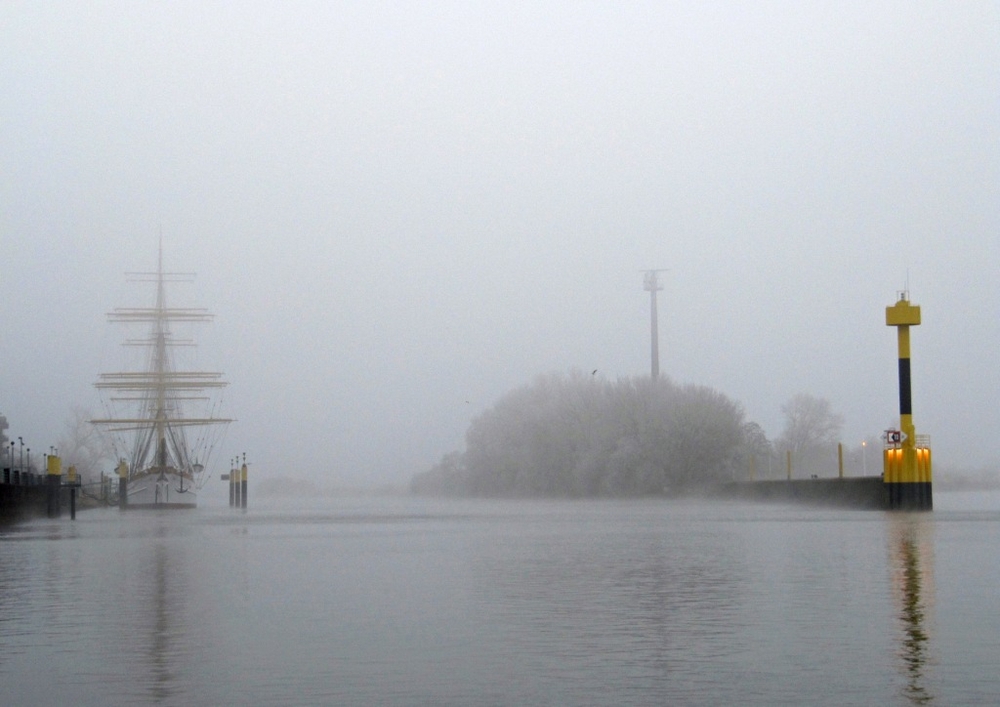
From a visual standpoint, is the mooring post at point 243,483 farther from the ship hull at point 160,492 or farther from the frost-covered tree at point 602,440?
the frost-covered tree at point 602,440

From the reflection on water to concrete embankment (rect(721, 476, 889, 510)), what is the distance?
22945mm

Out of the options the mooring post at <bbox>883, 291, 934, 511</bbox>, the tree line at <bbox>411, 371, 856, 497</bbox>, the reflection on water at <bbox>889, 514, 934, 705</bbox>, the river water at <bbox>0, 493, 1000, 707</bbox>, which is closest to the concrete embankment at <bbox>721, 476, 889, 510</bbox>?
the mooring post at <bbox>883, 291, 934, 511</bbox>

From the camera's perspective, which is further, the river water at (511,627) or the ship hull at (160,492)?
the ship hull at (160,492)

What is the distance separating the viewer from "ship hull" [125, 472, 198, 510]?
277ft

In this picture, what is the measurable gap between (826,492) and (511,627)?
1736 inches

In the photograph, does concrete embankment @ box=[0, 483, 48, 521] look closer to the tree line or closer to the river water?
the river water

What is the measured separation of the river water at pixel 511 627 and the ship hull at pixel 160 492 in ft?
213

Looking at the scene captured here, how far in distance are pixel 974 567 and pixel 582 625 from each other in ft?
25.4

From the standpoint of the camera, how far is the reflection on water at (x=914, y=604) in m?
8.13

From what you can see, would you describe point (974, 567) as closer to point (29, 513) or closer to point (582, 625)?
point (582, 625)

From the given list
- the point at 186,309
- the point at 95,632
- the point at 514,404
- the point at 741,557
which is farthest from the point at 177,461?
the point at 95,632

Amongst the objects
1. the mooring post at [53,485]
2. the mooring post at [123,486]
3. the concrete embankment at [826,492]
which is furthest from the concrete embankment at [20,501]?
the concrete embankment at [826,492]

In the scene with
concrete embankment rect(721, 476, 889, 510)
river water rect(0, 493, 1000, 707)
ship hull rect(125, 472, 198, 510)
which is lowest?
ship hull rect(125, 472, 198, 510)

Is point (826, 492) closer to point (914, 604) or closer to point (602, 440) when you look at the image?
point (602, 440)
